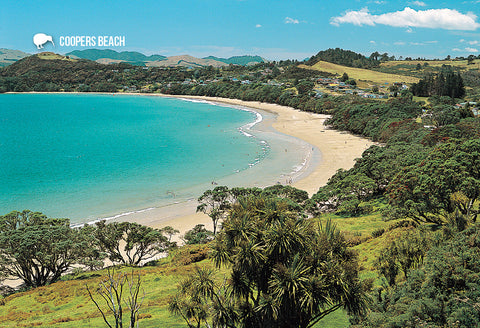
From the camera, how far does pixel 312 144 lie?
7331cm

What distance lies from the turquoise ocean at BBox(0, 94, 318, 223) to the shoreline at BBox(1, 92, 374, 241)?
1935 millimetres

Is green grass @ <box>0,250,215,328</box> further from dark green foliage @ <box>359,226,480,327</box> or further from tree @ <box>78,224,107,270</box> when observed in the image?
dark green foliage @ <box>359,226,480,327</box>

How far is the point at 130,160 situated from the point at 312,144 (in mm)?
38850

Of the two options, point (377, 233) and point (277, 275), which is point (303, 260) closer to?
point (277, 275)

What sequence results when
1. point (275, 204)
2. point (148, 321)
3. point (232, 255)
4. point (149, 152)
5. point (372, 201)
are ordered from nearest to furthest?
point (232, 255), point (275, 204), point (148, 321), point (372, 201), point (149, 152)

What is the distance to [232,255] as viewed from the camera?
10.6m

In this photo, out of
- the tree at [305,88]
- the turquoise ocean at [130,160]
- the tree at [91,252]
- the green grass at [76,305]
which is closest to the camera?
the green grass at [76,305]

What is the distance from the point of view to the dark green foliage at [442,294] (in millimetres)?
9273

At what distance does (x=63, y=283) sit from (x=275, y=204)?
17.5 meters

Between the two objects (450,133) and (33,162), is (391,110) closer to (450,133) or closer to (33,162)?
(450,133)

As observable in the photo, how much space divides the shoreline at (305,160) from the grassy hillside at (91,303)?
33.4 feet

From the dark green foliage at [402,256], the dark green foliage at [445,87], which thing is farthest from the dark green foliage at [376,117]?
the dark green foliage at [402,256]

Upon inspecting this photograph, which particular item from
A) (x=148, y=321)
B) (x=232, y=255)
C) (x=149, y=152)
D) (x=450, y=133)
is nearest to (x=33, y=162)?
(x=149, y=152)

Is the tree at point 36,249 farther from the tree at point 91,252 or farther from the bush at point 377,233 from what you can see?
the bush at point 377,233
